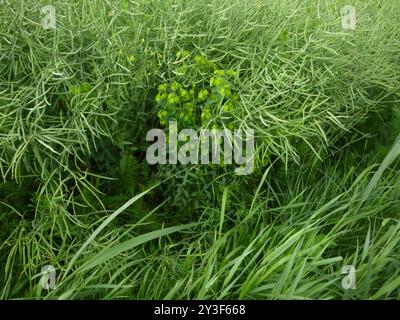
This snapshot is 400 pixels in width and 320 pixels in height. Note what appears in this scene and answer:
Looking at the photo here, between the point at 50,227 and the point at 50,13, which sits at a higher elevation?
the point at 50,13

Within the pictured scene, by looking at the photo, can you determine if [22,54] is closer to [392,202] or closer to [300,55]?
[300,55]

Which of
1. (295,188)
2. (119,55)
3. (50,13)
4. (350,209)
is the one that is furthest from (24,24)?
(350,209)

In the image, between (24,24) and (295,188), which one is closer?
(24,24)

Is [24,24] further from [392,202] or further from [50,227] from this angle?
[392,202]

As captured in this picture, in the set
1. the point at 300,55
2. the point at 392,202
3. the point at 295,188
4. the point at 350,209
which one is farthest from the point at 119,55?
the point at 392,202

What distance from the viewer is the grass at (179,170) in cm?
182

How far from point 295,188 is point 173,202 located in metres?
0.50

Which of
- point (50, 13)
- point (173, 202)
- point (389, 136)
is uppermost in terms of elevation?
point (50, 13)

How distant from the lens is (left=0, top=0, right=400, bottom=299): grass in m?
1.82

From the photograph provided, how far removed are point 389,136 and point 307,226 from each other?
80cm

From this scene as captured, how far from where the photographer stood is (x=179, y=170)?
6.66 feet
